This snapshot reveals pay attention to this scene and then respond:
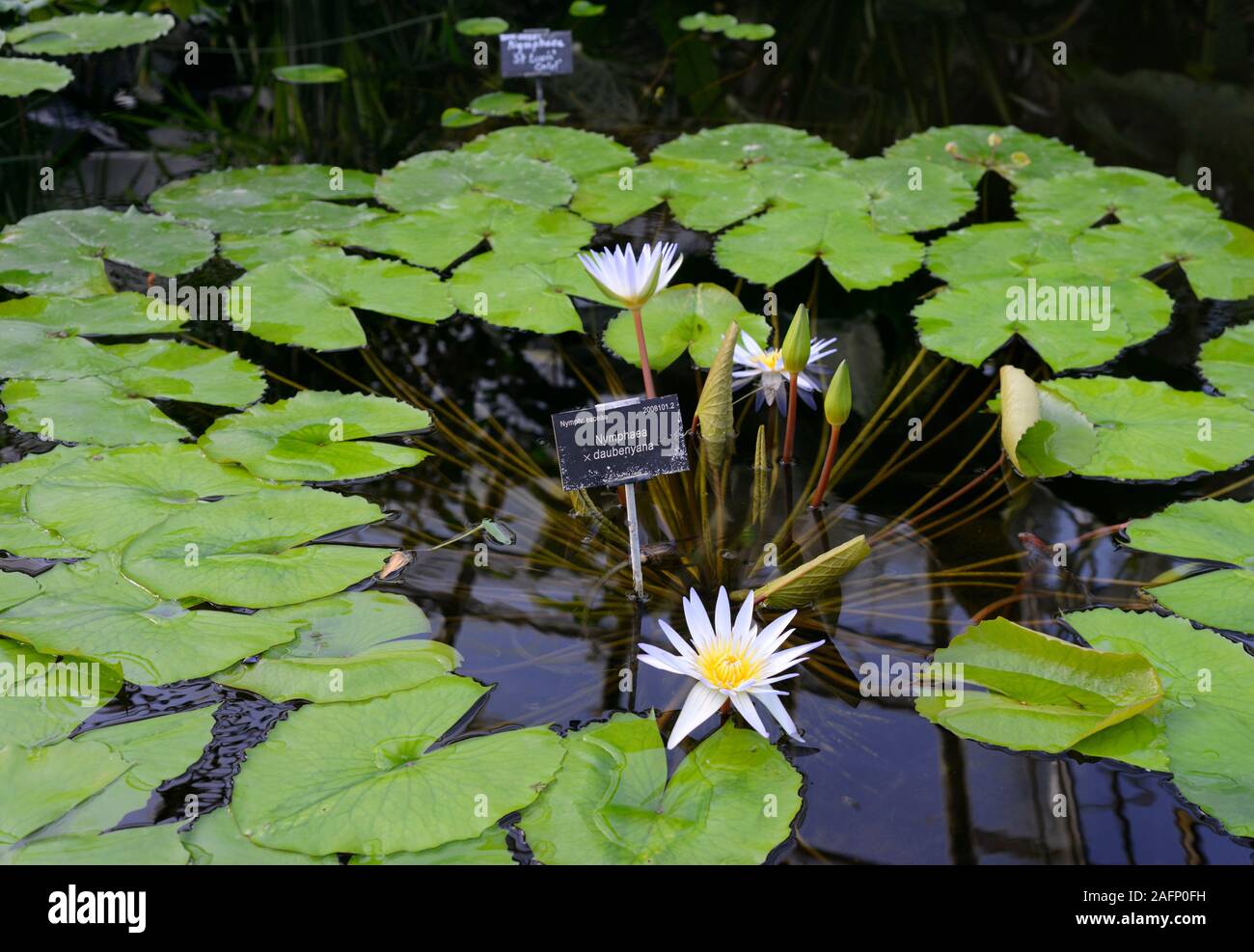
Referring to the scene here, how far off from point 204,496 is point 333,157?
6.22ft

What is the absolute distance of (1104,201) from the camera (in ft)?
9.59

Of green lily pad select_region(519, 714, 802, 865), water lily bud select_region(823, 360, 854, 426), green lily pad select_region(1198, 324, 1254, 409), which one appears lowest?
green lily pad select_region(519, 714, 802, 865)

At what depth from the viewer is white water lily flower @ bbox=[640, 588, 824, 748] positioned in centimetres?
141

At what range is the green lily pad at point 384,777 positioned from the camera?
128 cm

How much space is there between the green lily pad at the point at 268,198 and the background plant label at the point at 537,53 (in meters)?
0.60

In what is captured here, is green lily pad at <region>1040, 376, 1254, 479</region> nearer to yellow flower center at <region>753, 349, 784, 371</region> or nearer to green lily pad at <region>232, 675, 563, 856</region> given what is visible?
yellow flower center at <region>753, 349, 784, 371</region>

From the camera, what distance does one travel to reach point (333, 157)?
343cm

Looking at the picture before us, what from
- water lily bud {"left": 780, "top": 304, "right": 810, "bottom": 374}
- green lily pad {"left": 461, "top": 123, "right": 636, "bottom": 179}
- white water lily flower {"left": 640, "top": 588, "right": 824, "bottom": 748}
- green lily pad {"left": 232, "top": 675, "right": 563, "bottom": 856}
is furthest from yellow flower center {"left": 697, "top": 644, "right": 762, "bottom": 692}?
green lily pad {"left": 461, "top": 123, "right": 636, "bottom": 179}

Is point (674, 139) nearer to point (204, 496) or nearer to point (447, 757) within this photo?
point (204, 496)

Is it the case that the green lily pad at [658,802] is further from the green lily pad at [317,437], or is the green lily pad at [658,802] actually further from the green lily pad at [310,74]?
the green lily pad at [310,74]

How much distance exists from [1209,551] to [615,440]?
103cm

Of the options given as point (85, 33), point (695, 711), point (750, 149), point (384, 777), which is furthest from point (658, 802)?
point (85, 33)

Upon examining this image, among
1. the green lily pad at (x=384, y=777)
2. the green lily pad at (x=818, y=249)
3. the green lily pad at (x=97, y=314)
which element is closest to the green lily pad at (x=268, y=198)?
the green lily pad at (x=97, y=314)

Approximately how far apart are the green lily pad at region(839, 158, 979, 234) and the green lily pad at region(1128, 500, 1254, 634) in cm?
118
